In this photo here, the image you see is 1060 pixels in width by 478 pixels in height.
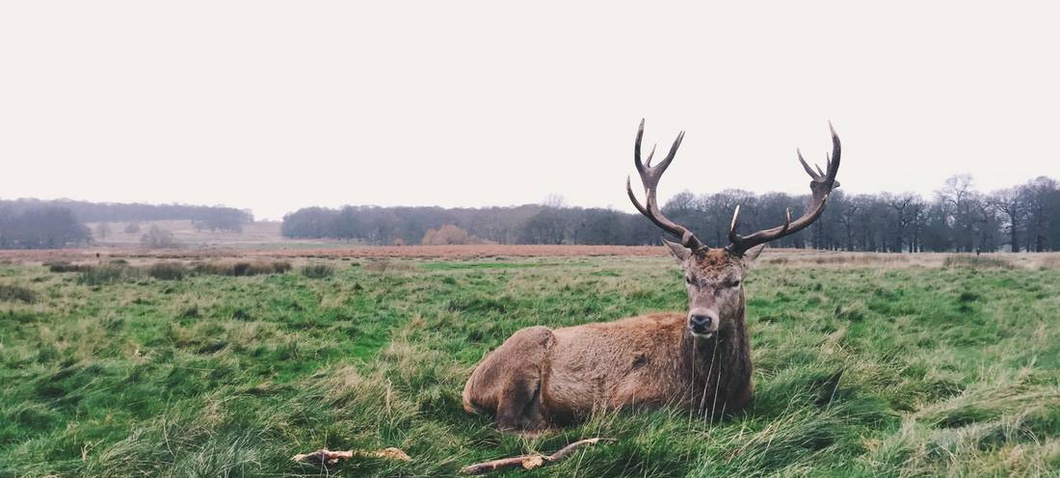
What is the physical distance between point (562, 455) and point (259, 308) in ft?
36.1

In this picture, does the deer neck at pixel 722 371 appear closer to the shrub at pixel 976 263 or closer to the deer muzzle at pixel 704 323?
the deer muzzle at pixel 704 323

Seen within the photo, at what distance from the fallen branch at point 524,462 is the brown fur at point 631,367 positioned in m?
0.80

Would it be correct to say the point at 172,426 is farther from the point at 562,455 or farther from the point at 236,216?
the point at 236,216

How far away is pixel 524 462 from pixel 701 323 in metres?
1.72

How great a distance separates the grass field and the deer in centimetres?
30

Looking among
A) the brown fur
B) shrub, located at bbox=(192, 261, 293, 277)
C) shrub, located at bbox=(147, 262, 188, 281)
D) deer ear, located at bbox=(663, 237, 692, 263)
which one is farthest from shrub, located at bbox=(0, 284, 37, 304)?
deer ear, located at bbox=(663, 237, 692, 263)

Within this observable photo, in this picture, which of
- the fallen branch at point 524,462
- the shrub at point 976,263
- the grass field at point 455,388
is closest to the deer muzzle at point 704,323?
the grass field at point 455,388

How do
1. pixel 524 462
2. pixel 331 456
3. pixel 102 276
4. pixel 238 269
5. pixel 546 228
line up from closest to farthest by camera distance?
pixel 331 456
pixel 524 462
pixel 102 276
pixel 238 269
pixel 546 228

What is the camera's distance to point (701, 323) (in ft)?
14.6

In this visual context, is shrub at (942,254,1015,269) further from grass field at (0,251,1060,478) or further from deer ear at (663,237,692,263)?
deer ear at (663,237,692,263)

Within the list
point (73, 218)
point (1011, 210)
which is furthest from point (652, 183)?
point (73, 218)

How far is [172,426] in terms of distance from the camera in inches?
156

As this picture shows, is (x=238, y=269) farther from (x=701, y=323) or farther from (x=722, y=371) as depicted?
(x=701, y=323)

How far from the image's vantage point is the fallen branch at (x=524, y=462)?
3.75m
